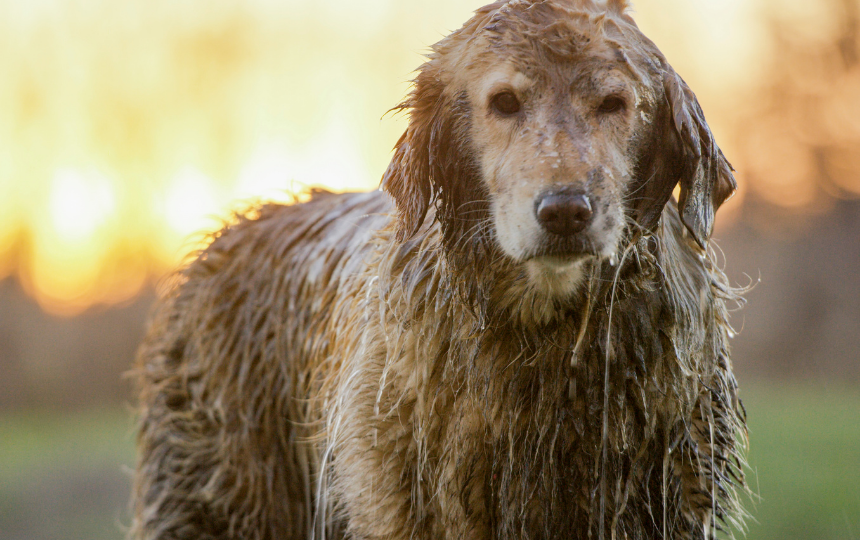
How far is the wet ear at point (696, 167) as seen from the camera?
2.97 m

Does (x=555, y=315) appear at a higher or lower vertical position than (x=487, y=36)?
lower

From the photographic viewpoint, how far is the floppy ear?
297cm

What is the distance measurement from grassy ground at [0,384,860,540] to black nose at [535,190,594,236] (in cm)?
413

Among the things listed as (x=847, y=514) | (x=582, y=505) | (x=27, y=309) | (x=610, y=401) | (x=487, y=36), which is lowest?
(x=847, y=514)

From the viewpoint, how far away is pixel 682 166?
303 centimetres

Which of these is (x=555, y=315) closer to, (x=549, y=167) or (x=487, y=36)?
(x=549, y=167)

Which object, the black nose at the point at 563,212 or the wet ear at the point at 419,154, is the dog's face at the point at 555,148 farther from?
the wet ear at the point at 419,154

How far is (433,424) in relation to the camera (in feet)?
10.3

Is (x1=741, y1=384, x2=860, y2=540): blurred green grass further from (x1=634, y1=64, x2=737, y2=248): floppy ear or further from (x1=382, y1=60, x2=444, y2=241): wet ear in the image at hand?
(x1=382, y1=60, x2=444, y2=241): wet ear

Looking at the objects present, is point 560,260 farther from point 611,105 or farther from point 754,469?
point 754,469

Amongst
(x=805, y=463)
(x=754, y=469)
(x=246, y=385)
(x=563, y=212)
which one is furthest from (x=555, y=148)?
(x=805, y=463)

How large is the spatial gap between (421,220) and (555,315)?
63 centimetres

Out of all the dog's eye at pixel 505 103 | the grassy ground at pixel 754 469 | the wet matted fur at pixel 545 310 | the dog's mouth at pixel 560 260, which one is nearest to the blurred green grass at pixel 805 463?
the grassy ground at pixel 754 469

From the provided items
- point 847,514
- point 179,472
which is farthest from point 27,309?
point 847,514
